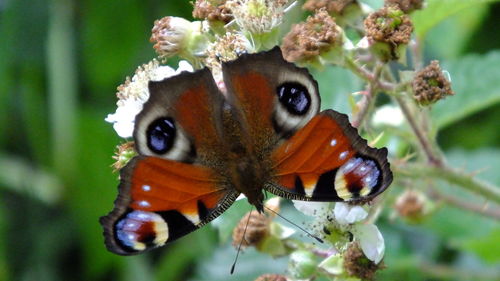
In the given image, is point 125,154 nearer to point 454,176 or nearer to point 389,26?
point 389,26

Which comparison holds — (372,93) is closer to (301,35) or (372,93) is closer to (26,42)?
(301,35)

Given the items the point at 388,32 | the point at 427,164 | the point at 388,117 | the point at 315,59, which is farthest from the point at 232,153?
the point at 388,117

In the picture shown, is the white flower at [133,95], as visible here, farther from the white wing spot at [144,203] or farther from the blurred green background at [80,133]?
the blurred green background at [80,133]

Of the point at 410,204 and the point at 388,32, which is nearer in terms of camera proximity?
the point at 388,32

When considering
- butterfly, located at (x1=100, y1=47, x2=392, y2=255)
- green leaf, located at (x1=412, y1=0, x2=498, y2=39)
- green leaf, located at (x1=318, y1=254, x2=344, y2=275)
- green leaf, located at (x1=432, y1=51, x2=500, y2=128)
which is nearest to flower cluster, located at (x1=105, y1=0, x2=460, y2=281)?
green leaf, located at (x1=318, y1=254, x2=344, y2=275)

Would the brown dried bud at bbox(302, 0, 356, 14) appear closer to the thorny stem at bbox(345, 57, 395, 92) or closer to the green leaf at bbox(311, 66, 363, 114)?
the thorny stem at bbox(345, 57, 395, 92)

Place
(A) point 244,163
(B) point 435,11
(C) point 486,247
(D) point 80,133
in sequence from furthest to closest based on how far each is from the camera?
(D) point 80,133 → (C) point 486,247 → (B) point 435,11 → (A) point 244,163

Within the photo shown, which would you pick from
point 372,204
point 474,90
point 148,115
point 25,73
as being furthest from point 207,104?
point 25,73
